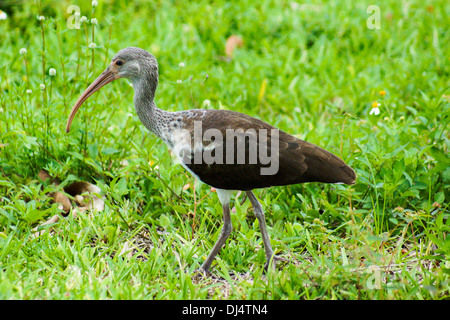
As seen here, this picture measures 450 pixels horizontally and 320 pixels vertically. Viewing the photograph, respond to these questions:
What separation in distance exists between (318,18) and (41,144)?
484cm

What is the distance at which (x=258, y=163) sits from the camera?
4.12 m

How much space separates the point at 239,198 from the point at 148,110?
4.06 ft

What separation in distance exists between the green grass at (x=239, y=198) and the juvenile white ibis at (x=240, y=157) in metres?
0.26

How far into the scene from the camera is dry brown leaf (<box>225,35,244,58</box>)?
774 cm

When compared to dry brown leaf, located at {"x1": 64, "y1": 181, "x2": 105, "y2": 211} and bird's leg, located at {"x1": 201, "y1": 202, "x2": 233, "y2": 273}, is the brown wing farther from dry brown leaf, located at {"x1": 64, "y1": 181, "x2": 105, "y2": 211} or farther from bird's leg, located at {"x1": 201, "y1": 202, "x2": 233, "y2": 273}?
dry brown leaf, located at {"x1": 64, "y1": 181, "x2": 105, "y2": 211}

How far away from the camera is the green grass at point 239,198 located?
12.8 feet

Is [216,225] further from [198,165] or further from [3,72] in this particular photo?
[3,72]

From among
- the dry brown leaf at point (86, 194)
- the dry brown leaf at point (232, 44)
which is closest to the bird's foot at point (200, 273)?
the dry brown leaf at point (86, 194)

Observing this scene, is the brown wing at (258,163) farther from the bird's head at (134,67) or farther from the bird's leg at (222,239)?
the bird's head at (134,67)

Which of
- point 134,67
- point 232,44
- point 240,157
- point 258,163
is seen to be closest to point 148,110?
point 134,67

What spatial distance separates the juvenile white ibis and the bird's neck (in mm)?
79

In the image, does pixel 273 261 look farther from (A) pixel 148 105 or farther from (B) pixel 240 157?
(A) pixel 148 105

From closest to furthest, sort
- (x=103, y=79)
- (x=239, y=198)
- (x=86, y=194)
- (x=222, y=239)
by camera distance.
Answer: (x=222, y=239) → (x=103, y=79) → (x=86, y=194) → (x=239, y=198)

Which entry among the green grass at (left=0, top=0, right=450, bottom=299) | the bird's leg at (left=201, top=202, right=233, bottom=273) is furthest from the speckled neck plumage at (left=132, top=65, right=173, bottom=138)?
the bird's leg at (left=201, top=202, right=233, bottom=273)
